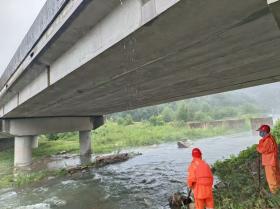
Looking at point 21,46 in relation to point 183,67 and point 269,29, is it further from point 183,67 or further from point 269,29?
point 269,29

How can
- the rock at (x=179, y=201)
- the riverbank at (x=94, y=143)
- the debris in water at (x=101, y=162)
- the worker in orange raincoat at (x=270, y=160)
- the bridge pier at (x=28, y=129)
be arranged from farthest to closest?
the bridge pier at (x=28, y=129) < the debris in water at (x=101, y=162) < the riverbank at (x=94, y=143) < the rock at (x=179, y=201) < the worker in orange raincoat at (x=270, y=160)

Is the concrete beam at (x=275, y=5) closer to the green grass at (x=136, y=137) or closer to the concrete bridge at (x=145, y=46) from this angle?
the concrete bridge at (x=145, y=46)

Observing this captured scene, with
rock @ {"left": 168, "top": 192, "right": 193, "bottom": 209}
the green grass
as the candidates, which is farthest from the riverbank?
rock @ {"left": 168, "top": 192, "right": 193, "bottom": 209}

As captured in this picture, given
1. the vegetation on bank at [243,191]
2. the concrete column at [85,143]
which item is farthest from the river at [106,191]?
the concrete column at [85,143]

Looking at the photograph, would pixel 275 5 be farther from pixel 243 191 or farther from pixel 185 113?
pixel 185 113

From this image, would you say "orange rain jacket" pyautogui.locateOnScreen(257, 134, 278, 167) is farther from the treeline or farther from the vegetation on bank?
the treeline

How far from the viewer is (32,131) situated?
64.7 feet

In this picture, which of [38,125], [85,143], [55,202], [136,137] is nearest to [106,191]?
[55,202]

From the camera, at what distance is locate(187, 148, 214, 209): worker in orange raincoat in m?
5.75

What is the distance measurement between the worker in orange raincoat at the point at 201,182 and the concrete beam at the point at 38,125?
53.2ft

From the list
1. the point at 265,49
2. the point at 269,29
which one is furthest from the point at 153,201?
the point at 269,29

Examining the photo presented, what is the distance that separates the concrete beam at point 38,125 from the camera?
773 inches

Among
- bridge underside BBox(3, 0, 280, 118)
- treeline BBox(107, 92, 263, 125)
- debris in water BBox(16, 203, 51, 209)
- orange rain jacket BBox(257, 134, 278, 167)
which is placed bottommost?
debris in water BBox(16, 203, 51, 209)

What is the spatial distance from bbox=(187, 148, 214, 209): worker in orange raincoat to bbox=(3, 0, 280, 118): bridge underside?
2.38 meters
